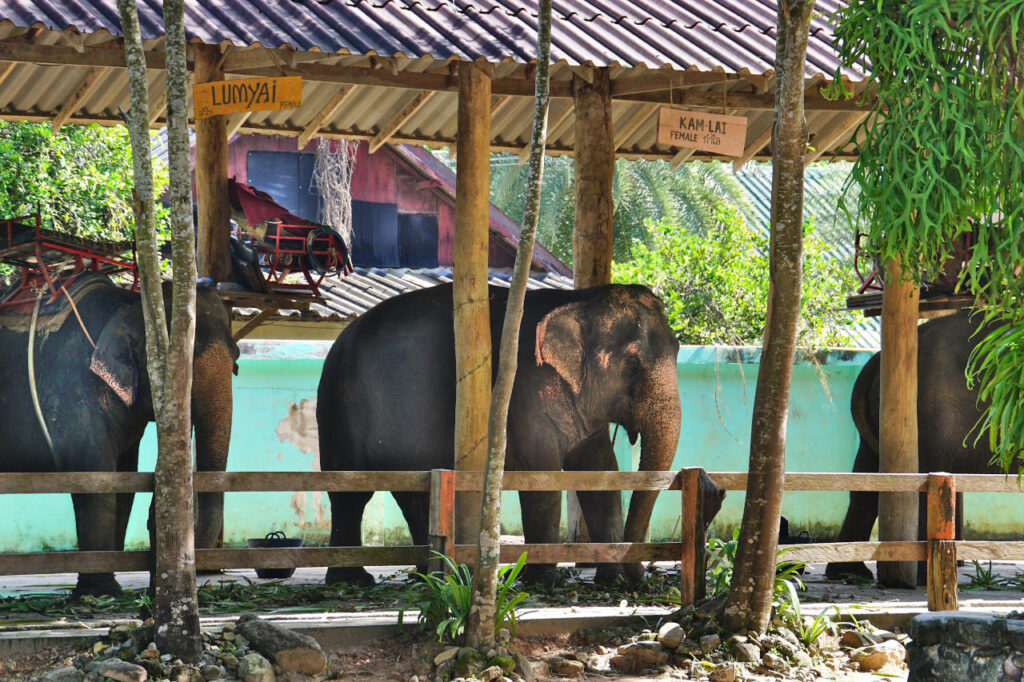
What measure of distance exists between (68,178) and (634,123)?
260 inches

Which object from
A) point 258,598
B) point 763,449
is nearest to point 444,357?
point 258,598

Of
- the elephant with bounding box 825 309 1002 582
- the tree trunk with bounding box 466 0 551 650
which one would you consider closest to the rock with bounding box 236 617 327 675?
the tree trunk with bounding box 466 0 551 650

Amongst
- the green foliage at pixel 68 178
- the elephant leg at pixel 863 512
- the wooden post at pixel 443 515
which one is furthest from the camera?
the green foliage at pixel 68 178

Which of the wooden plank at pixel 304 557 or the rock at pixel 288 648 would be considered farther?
the wooden plank at pixel 304 557

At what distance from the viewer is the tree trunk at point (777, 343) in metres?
6.96

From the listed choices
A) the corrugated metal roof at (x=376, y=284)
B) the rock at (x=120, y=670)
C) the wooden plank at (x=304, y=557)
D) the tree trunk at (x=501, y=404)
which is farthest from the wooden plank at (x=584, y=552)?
the corrugated metal roof at (x=376, y=284)

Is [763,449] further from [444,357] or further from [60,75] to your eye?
[60,75]

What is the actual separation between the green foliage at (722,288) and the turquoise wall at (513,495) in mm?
3581

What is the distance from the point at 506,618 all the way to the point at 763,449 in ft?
5.42

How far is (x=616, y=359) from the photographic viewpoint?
919 centimetres

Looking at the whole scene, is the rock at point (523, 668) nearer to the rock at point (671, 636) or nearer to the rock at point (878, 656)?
the rock at point (671, 636)

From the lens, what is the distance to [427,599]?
280 inches

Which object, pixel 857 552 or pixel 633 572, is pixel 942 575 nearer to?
pixel 857 552

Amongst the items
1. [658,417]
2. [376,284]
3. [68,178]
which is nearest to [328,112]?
[658,417]
